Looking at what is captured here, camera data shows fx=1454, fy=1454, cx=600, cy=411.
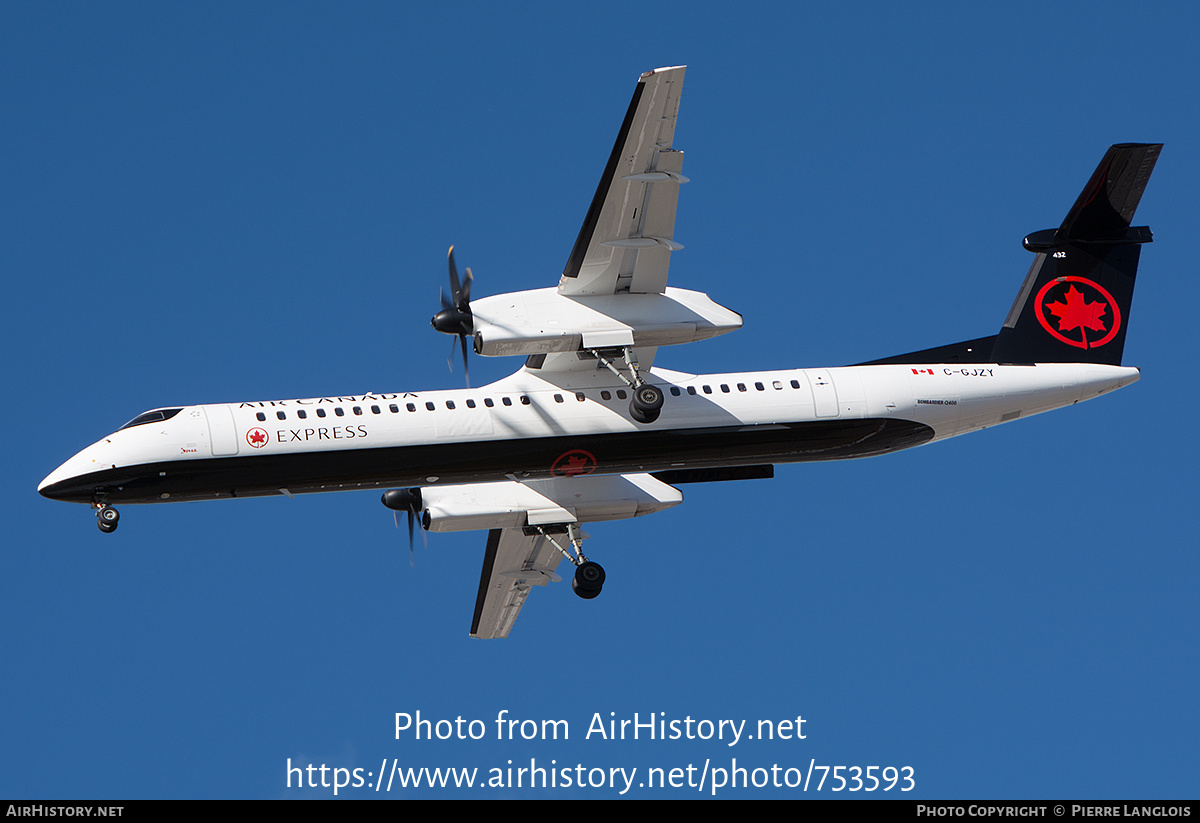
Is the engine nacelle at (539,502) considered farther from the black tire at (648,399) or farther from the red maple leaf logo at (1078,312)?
the red maple leaf logo at (1078,312)

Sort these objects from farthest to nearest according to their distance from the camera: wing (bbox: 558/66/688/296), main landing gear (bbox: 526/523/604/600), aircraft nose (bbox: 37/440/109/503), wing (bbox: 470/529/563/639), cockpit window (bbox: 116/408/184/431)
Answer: wing (bbox: 470/529/563/639), main landing gear (bbox: 526/523/604/600), cockpit window (bbox: 116/408/184/431), aircraft nose (bbox: 37/440/109/503), wing (bbox: 558/66/688/296)

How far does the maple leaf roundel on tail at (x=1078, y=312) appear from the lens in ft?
91.0

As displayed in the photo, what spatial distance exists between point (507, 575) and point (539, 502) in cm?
370

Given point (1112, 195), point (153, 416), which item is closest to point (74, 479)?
point (153, 416)

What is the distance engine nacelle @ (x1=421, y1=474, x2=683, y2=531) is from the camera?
90.9 feet

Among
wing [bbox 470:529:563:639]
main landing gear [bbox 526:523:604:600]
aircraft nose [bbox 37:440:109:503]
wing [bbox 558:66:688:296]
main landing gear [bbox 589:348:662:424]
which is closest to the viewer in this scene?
wing [bbox 558:66:688:296]

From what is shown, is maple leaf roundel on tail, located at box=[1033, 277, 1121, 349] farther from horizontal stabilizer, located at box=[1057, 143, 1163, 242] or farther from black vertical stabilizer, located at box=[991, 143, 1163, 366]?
horizontal stabilizer, located at box=[1057, 143, 1163, 242]

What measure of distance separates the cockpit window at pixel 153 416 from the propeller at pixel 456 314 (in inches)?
185

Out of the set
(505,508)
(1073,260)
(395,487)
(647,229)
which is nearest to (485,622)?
(505,508)

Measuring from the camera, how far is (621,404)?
25.6 m

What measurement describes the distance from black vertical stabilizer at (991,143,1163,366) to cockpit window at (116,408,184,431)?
49.0 ft

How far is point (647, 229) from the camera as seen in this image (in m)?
23.9

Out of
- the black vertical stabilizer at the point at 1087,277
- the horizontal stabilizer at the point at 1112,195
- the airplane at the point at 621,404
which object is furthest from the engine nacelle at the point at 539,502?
the horizontal stabilizer at the point at 1112,195

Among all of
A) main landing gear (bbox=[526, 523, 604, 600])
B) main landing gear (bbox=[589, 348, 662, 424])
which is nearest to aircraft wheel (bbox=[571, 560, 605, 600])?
main landing gear (bbox=[526, 523, 604, 600])
